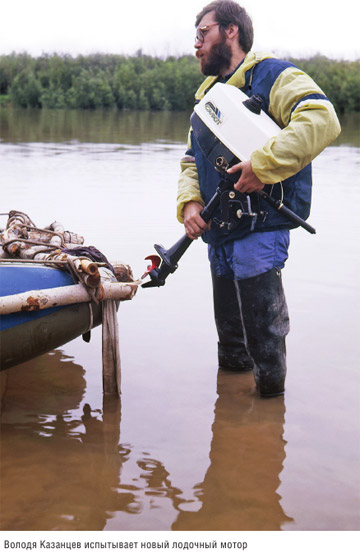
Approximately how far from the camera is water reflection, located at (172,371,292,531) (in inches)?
111

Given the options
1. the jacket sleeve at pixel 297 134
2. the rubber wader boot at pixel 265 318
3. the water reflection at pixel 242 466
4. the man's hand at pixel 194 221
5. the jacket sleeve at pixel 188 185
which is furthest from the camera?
the jacket sleeve at pixel 188 185

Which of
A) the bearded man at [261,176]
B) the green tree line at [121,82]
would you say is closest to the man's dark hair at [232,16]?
the bearded man at [261,176]

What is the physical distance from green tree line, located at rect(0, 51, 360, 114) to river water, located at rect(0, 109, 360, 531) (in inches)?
1490

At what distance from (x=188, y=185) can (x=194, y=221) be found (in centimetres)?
29

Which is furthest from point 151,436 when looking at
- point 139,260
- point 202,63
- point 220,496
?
point 139,260

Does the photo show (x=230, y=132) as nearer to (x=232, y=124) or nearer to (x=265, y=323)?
(x=232, y=124)

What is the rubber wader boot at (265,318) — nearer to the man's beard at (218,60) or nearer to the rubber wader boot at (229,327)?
the rubber wader boot at (229,327)

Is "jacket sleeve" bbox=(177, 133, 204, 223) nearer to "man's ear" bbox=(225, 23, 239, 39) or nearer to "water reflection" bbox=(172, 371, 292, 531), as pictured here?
"man's ear" bbox=(225, 23, 239, 39)

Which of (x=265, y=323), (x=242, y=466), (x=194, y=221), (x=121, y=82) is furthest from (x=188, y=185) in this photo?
(x=121, y=82)

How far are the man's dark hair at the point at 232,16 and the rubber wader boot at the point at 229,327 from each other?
131cm

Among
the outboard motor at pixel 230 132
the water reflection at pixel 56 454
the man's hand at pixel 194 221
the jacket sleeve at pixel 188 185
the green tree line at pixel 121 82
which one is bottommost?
the water reflection at pixel 56 454

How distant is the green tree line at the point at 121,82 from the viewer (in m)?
43.4

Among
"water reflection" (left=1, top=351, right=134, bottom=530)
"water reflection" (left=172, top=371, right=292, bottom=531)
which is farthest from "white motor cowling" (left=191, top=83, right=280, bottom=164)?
"water reflection" (left=1, top=351, right=134, bottom=530)

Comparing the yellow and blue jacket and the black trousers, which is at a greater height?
the yellow and blue jacket
